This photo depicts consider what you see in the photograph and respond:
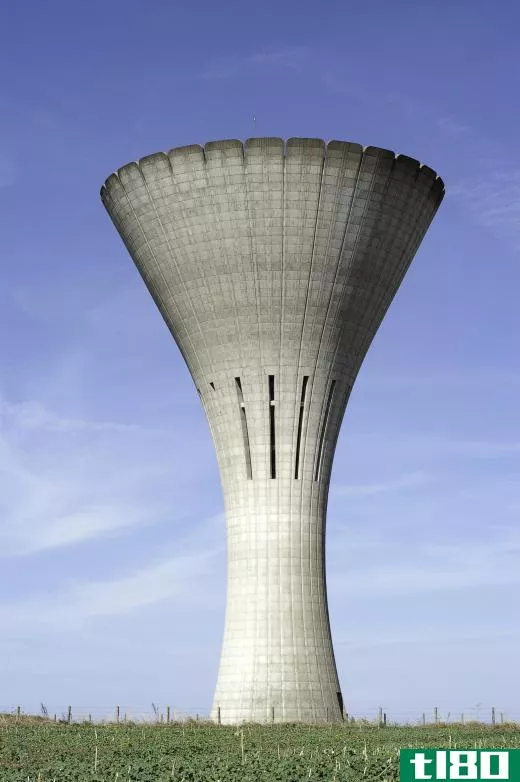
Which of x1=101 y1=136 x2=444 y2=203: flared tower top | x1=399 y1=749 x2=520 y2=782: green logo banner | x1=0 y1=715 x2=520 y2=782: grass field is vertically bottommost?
x1=0 y1=715 x2=520 y2=782: grass field

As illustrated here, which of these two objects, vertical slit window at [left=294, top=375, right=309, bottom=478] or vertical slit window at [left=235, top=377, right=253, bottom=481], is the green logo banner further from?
vertical slit window at [left=235, top=377, right=253, bottom=481]

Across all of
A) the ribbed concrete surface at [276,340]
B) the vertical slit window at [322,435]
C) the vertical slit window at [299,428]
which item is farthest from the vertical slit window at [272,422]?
the vertical slit window at [322,435]

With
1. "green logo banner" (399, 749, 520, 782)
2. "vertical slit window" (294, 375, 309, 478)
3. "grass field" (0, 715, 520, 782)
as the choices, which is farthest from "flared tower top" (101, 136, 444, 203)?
"green logo banner" (399, 749, 520, 782)

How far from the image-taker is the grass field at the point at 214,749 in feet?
69.4

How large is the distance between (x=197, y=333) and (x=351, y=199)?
22.1 ft

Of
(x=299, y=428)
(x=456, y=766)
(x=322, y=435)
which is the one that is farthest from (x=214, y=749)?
(x=456, y=766)

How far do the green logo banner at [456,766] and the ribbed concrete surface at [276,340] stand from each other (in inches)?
836

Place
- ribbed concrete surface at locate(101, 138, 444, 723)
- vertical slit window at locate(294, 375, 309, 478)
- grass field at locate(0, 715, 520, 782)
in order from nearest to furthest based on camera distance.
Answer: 1. grass field at locate(0, 715, 520, 782)
2. ribbed concrete surface at locate(101, 138, 444, 723)
3. vertical slit window at locate(294, 375, 309, 478)

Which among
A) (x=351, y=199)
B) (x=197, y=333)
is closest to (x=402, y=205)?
(x=351, y=199)

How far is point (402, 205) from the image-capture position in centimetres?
3825

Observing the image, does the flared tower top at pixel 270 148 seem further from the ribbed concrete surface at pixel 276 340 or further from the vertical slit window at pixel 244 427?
the vertical slit window at pixel 244 427

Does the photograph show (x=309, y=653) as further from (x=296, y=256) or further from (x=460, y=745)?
(x=296, y=256)

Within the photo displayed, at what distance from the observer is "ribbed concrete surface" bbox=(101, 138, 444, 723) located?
36094mm

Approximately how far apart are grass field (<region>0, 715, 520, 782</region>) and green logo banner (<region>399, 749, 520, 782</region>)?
5564 millimetres
